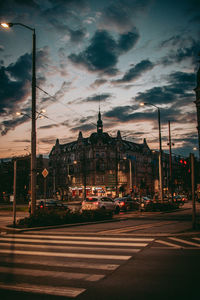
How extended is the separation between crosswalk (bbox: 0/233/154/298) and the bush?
3195 millimetres

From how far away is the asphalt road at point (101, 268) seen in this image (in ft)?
18.8

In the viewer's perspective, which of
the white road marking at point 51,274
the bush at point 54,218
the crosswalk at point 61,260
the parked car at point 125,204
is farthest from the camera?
the parked car at point 125,204

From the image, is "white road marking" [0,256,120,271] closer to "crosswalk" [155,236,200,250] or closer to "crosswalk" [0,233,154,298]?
"crosswalk" [0,233,154,298]

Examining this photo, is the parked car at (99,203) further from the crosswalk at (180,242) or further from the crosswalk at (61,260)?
the crosswalk at (180,242)

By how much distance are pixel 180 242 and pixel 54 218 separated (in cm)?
856

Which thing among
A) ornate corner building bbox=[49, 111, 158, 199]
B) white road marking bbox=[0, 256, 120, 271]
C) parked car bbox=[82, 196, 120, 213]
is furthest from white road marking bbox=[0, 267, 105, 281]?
ornate corner building bbox=[49, 111, 158, 199]

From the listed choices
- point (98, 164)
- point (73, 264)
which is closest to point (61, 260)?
point (73, 264)

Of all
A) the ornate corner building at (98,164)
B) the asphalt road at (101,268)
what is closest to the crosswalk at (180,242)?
the asphalt road at (101,268)

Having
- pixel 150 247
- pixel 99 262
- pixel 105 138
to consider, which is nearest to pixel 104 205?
pixel 150 247

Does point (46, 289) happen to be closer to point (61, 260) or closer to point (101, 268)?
point (101, 268)

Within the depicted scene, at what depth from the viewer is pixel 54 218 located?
17.4 meters

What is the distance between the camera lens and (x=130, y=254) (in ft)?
29.9

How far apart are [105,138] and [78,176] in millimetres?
16328

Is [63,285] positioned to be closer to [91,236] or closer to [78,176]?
[91,236]
